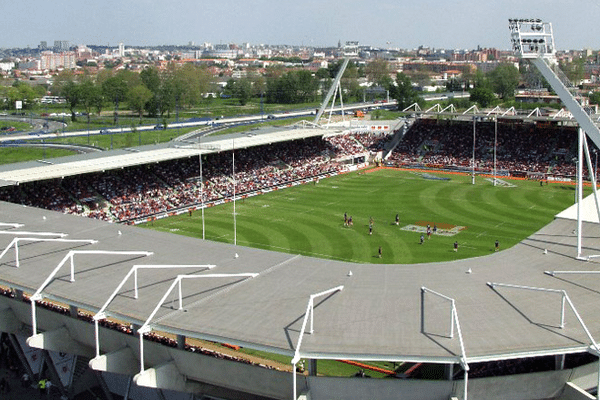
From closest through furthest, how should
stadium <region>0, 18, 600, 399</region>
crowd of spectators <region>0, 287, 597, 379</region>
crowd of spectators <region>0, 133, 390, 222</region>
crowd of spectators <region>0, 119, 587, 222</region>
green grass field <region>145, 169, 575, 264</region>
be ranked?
stadium <region>0, 18, 600, 399</region>, crowd of spectators <region>0, 287, 597, 379</region>, green grass field <region>145, 169, 575, 264</region>, crowd of spectators <region>0, 133, 390, 222</region>, crowd of spectators <region>0, 119, 587, 222</region>

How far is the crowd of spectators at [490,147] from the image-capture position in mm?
68688

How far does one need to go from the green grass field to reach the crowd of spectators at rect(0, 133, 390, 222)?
2180 millimetres

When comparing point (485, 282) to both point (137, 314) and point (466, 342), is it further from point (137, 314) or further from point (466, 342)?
point (137, 314)

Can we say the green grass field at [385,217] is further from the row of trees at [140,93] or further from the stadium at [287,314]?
the row of trees at [140,93]

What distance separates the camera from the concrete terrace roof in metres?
19.8

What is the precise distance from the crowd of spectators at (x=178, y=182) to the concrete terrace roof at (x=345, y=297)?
17.3 m

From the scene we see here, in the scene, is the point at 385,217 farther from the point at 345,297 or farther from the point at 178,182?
the point at 345,297

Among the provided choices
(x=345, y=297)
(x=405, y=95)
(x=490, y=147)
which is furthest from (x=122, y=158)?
(x=405, y=95)

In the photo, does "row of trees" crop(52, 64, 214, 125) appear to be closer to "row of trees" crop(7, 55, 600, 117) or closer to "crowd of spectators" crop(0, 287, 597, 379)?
"row of trees" crop(7, 55, 600, 117)

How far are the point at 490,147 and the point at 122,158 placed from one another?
4114 cm

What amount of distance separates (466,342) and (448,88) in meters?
140

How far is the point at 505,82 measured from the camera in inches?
5207

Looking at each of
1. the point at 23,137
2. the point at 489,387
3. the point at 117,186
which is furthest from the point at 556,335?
the point at 23,137

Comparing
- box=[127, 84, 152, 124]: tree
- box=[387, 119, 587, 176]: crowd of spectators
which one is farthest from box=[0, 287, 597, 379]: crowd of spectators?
box=[127, 84, 152, 124]: tree
